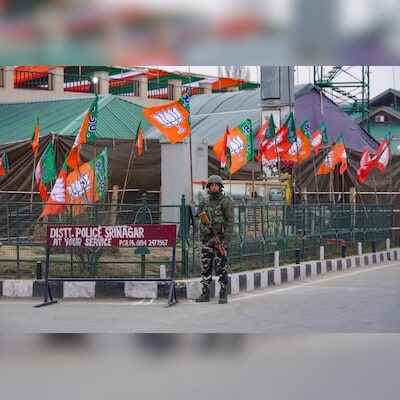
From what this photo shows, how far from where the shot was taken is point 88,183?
13938mm

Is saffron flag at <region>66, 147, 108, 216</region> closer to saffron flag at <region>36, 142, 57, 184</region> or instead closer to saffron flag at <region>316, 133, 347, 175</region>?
saffron flag at <region>36, 142, 57, 184</region>

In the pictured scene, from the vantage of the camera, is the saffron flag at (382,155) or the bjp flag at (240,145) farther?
the saffron flag at (382,155)

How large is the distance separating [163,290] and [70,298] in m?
1.24

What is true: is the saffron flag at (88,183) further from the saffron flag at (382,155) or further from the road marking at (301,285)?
the saffron flag at (382,155)

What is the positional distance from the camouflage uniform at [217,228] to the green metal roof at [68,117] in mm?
→ 11796

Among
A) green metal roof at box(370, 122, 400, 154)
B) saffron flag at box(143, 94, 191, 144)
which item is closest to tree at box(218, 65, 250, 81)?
saffron flag at box(143, 94, 191, 144)

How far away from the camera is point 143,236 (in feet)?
35.3

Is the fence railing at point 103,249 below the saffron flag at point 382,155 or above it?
below

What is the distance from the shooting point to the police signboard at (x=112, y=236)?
35.3 feet

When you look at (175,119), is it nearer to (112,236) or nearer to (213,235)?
(213,235)

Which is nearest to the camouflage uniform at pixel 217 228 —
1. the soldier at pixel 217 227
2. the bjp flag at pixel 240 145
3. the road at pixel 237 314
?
the soldier at pixel 217 227

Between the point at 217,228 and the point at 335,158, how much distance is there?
11.2m

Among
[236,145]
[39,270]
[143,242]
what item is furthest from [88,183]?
[236,145]
